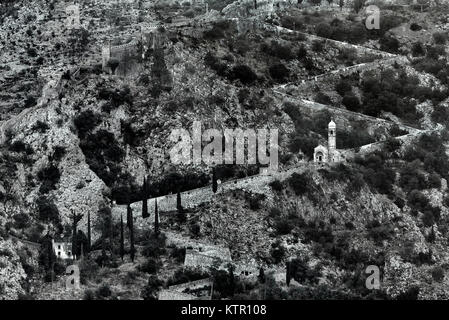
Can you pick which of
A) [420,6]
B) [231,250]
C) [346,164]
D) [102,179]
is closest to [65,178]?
[102,179]

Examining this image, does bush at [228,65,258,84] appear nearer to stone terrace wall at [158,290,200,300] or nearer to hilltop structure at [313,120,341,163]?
hilltop structure at [313,120,341,163]

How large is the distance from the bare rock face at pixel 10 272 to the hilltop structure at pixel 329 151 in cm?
2425

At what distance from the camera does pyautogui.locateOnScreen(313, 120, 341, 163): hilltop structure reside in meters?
117

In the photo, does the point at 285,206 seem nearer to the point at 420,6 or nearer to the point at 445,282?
the point at 445,282

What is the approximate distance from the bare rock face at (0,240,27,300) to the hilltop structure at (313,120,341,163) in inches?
955

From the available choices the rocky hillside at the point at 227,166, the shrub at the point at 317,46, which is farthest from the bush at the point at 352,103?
the shrub at the point at 317,46

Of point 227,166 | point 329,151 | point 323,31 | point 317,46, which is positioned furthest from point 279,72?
A: point 227,166

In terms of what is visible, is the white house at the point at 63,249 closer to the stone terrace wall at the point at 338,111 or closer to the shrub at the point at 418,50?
the stone terrace wall at the point at 338,111

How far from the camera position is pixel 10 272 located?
104562 mm

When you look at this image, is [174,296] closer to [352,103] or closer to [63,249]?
[63,249]

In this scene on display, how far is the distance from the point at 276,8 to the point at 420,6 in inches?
572

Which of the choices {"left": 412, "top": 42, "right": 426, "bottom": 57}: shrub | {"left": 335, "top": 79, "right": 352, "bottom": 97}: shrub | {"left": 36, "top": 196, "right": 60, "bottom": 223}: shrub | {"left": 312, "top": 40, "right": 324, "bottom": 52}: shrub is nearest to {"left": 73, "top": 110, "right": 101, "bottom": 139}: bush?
{"left": 36, "top": 196, "right": 60, "bottom": 223}: shrub

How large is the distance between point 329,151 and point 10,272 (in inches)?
1071

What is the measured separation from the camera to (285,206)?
114 m
